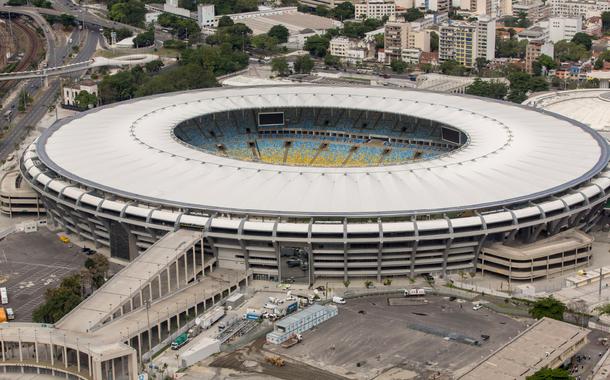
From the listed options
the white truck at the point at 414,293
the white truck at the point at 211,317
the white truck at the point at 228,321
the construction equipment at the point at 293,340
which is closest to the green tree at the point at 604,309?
the white truck at the point at 414,293

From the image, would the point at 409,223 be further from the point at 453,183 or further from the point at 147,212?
the point at 147,212

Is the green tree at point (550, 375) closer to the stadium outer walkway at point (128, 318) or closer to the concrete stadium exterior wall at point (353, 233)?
the concrete stadium exterior wall at point (353, 233)

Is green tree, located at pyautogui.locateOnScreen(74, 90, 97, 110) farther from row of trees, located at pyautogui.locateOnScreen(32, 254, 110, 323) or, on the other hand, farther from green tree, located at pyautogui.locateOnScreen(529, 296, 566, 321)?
green tree, located at pyautogui.locateOnScreen(529, 296, 566, 321)

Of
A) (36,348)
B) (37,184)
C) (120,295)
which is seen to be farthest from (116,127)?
(36,348)

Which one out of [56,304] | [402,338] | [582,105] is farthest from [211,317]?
[582,105]

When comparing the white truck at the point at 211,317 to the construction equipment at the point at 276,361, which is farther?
the white truck at the point at 211,317

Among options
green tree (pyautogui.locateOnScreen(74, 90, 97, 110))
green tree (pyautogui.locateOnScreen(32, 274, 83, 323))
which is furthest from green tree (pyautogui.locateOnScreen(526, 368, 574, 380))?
green tree (pyautogui.locateOnScreen(74, 90, 97, 110))
